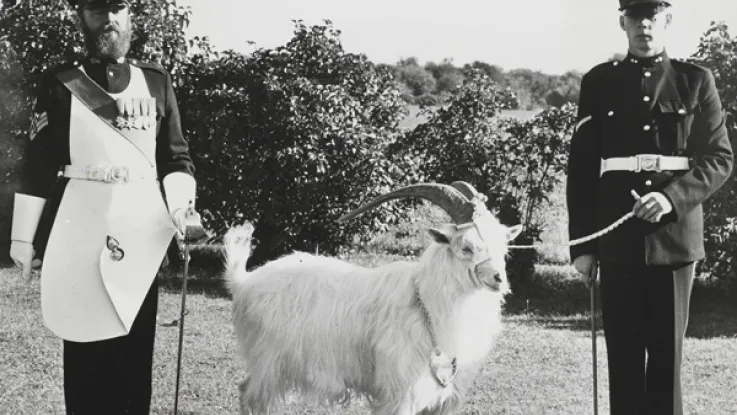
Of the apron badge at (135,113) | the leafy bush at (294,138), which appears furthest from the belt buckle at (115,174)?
the leafy bush at (294,138)

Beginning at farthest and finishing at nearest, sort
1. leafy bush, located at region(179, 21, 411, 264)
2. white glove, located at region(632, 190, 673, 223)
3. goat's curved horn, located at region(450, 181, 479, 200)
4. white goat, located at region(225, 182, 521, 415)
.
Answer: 1. leafy bush, located at region(179, 21, 411, 264)
2. goat's curved horn, located at region(450, 181, 479, 200)
3. white goat, located at region(225, 182, 521, 415)
4. white glove, located at region(632, 190, 673, 223)

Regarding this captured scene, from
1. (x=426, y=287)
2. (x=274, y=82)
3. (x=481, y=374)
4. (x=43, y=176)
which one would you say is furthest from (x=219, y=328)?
(x=43, y=176)

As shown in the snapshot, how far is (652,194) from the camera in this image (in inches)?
167

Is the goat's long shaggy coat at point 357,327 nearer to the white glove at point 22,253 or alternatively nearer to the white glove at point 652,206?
the white glove at point 652,206

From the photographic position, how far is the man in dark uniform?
435 cm

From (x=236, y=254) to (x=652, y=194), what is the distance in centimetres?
278

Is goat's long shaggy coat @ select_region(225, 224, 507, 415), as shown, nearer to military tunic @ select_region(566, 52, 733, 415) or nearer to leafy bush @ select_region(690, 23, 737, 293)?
military tunic @ select_region(566, 52, 733, 415)

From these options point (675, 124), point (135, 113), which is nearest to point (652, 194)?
point (675, 124)

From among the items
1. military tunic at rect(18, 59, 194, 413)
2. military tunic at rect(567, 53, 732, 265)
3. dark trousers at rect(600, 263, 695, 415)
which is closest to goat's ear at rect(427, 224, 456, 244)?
military tunic at rect(567, 53, 732, 265)

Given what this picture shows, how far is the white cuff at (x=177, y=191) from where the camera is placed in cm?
→ 421

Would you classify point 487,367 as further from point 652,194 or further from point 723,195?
point 723,195

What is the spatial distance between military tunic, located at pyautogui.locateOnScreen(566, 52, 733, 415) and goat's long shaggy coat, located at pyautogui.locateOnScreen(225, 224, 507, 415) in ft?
2.22

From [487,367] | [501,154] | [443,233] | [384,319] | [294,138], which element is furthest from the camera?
[501,154]

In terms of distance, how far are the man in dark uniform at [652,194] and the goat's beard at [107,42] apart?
2.54 metres
